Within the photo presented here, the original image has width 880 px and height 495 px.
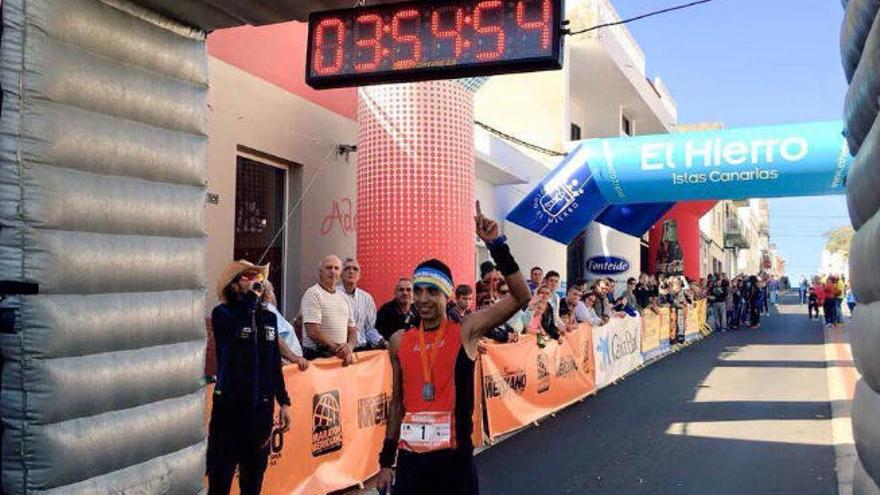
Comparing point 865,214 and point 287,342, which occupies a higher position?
point 865,214

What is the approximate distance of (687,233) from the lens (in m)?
25.7

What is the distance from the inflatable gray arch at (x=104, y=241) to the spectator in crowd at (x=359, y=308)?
11.6 feet

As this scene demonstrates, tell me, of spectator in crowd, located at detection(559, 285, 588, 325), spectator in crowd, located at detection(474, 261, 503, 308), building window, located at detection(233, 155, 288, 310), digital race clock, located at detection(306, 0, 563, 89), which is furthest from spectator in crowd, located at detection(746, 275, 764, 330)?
digital race clock, located at detection(306, 0, 563, 89)

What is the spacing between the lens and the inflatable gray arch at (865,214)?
11.4ft

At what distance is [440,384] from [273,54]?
7.02 metres

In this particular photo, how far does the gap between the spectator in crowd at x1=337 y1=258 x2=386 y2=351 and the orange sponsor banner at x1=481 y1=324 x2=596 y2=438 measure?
1.20m

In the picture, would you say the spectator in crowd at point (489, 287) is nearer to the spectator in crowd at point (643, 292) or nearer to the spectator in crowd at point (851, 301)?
the spectator in crowd at point (851, 301)

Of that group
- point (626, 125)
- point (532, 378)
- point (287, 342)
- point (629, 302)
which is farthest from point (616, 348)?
point (626, 125)

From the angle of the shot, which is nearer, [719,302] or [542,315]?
[542,315]

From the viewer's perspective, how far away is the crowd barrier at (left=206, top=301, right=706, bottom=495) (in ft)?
19.6

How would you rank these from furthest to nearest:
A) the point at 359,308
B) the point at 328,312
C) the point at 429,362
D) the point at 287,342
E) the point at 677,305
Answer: the point at 677,305, the point at 359,308, the point at 328,312, the point at 287,342, the point at 429,362

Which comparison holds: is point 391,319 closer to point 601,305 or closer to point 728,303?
point 601,305

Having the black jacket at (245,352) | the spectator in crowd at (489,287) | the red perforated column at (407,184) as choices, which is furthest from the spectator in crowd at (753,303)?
the black jacket at (245,352)

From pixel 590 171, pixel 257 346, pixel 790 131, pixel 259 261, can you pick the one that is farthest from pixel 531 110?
pixel 257 346
